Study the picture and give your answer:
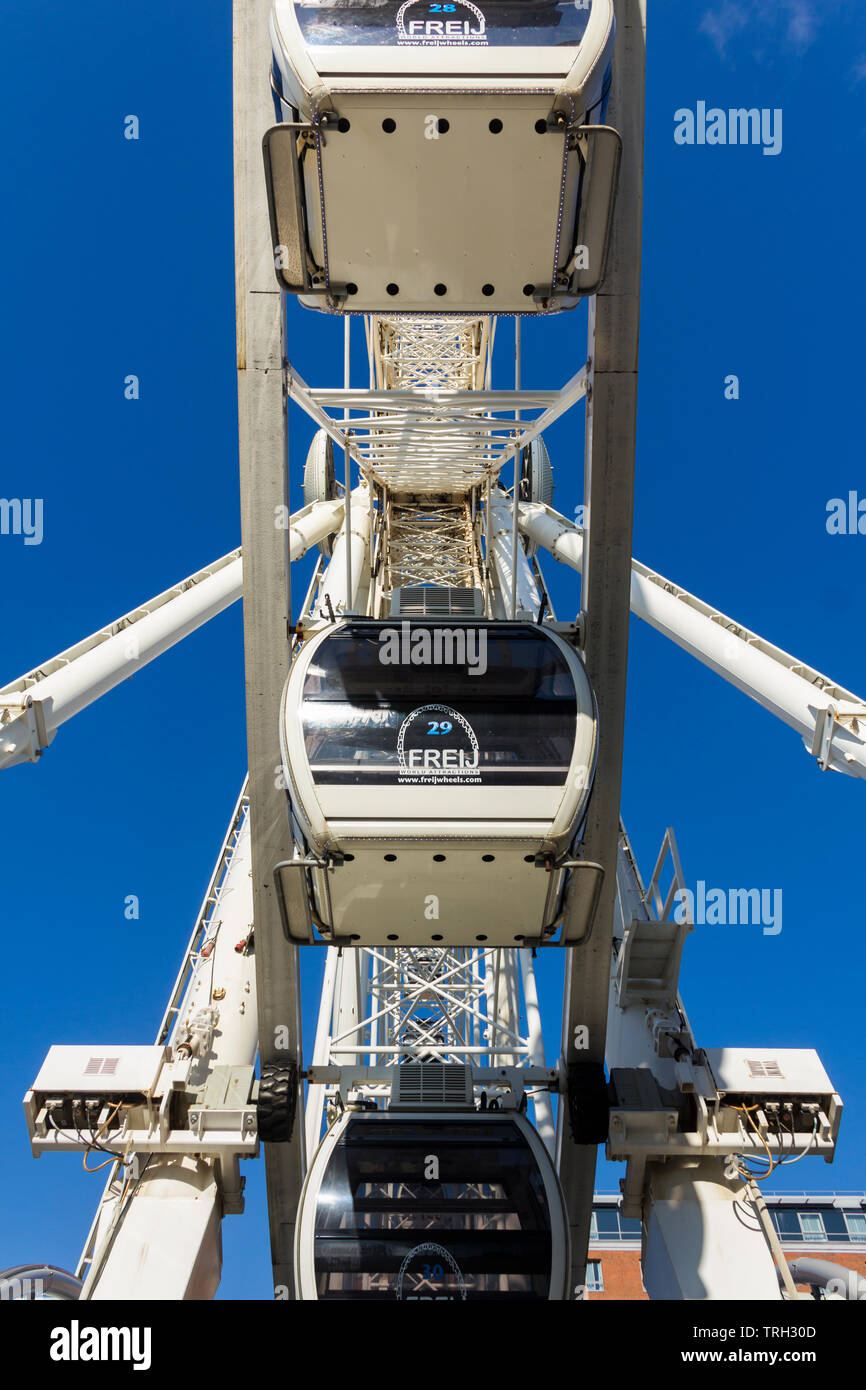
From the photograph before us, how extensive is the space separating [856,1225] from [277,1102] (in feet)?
164

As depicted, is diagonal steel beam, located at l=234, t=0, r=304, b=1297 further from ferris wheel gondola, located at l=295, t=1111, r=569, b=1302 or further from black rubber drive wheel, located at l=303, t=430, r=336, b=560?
black rubber drive wheel, located at l=303, t=430, r=336, b=560

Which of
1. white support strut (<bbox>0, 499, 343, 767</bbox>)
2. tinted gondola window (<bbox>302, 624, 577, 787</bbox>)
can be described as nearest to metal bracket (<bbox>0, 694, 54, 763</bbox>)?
white support strut (<bbox>0, 499, 343, 767</bbox>)

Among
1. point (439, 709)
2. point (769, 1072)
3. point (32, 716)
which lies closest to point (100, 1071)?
point (32, 716)

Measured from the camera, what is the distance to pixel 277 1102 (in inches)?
314

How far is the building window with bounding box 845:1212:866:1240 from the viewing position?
147 feet

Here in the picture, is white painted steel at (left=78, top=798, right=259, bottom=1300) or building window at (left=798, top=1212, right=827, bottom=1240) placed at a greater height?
white painted steel at (left=78, top=798, right=259, bottom=1300)

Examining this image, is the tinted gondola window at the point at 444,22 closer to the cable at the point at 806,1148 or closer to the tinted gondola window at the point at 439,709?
the tinted gondola window at the point at 439,709

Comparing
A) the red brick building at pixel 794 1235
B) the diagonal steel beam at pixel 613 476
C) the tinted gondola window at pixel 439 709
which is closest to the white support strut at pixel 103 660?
the tinted gondola window at pixel 439 709

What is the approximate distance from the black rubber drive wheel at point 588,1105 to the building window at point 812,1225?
1851 inches

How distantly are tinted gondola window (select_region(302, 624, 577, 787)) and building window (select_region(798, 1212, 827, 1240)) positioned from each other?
50.7 metres

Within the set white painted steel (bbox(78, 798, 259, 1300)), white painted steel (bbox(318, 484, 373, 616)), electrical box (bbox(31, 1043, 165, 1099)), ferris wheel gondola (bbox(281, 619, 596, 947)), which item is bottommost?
white painted steel (bbox(78, 798, 259, 1300))

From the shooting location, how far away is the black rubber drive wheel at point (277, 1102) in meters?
7.88

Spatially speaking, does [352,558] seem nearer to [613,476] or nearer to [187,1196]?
[613,476]
